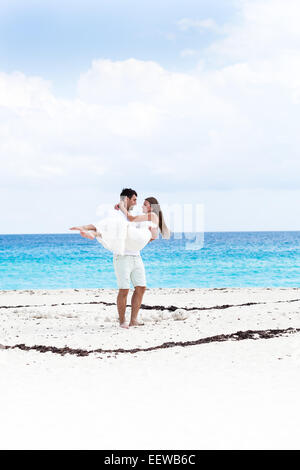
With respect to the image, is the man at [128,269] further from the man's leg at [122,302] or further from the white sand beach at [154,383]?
the white sand beach at [154,383]

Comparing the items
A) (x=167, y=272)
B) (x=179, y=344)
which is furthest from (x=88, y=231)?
(x=167, y=272)

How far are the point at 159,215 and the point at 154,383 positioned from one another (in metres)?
3.09

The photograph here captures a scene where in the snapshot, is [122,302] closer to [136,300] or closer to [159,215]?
[136,300]

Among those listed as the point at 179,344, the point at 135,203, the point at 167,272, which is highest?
the point at 135,203

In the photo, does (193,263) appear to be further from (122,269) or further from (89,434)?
(89,434)

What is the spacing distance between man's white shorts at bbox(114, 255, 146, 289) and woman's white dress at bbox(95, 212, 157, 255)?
12 cm

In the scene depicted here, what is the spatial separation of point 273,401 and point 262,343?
200 centimetres

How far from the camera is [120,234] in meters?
7.05

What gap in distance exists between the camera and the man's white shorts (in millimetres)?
7156

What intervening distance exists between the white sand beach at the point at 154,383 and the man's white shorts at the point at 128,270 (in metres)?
0.67

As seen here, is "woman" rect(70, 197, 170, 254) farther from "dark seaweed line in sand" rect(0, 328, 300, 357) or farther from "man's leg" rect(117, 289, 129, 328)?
"dark seaweed line in sand" rect(0, 328, 300, 357)

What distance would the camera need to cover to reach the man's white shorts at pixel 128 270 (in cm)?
716

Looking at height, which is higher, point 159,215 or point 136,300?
point 159,215

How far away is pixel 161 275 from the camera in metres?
28.8
